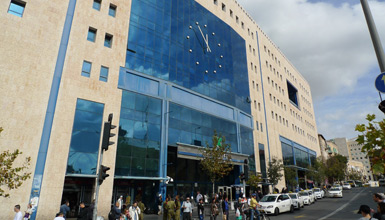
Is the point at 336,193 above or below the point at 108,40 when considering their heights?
below

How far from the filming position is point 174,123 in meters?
27.5

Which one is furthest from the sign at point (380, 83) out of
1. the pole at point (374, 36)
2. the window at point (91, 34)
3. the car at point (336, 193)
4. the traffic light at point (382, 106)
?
the car at point (336, 193)

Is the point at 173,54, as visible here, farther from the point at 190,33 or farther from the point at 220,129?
the point at 220,129

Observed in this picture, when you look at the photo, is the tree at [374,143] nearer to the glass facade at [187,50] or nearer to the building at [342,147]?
the glass facade at [187,50]

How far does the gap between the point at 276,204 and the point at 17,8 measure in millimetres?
26917

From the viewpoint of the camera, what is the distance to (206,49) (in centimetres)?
3559

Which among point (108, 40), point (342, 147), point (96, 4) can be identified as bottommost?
point (108, 40)

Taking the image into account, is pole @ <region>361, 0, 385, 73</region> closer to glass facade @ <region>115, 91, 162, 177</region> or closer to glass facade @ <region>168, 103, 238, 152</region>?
glass facade @ <region>115, 91, 162, 177</region>

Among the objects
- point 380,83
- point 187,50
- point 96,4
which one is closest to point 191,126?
point 187,50

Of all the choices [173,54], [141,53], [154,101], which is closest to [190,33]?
[173,54]

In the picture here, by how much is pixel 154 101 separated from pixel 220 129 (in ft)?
39.0

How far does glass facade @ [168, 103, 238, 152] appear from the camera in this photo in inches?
1080

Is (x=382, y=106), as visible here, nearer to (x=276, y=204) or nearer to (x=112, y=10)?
A: (x=276, y=204)

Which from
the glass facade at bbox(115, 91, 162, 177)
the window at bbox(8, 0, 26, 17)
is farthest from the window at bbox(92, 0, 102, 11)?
the glass facade at bbox(115, 91, 162, 177)
